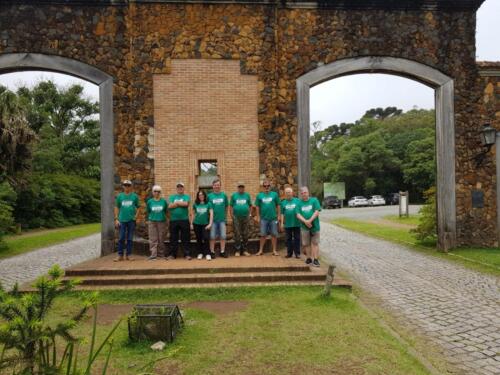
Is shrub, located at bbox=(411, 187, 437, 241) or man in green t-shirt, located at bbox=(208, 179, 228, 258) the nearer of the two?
man in green t-shirt, located at bbox=(208, 179, 228, 258)

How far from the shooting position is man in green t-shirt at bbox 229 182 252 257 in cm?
797

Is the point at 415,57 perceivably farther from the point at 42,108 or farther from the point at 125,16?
the point at 42,108

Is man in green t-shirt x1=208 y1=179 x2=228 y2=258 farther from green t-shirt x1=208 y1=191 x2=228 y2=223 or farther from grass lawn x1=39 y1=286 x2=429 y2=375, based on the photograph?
grass lawn x1=39 y1=286 x2=429 y2=375

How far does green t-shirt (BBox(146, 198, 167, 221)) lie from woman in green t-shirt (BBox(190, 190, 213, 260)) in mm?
570

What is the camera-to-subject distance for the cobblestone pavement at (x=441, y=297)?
407 centimetres

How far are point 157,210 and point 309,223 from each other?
2.80 meters

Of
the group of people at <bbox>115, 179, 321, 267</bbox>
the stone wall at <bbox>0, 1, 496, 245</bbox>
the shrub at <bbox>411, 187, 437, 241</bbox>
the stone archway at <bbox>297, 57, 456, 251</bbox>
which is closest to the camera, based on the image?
the group of people at <bbox>115, 179, 321, 267</bbox>

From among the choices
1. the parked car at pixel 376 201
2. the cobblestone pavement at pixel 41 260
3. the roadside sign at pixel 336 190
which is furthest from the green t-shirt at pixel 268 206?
the parked car at pixel 376 201

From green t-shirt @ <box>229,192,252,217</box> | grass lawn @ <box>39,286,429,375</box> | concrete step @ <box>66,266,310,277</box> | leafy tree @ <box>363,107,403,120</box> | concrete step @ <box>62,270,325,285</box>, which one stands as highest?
leafy tree @ <box>363,107,403,120</box>

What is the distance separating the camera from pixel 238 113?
29.9ft

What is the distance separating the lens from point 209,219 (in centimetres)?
778

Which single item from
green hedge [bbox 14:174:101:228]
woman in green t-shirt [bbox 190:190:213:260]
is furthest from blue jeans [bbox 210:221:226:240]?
green hedge [bbox 14:174:101:228]

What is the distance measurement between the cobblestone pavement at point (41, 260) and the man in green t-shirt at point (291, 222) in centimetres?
482

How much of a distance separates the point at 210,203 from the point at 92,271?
92.9 inches
